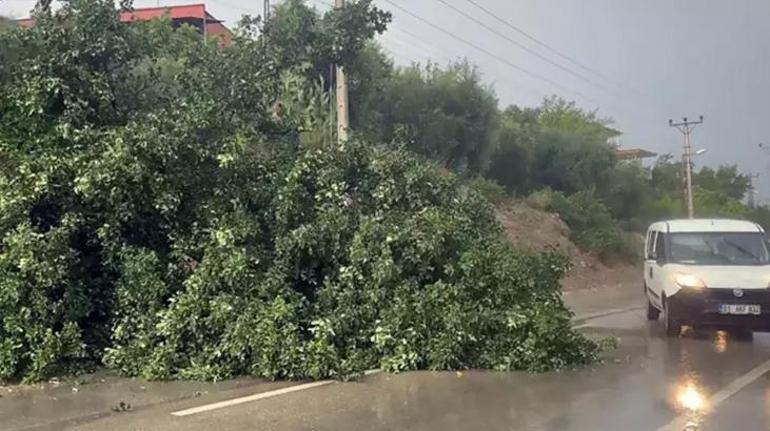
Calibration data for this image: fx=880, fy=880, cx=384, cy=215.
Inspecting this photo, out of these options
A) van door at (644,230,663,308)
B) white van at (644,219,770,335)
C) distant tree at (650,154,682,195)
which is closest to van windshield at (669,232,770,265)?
white van at (644,219,770,335)

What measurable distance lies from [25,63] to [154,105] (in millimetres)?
1940

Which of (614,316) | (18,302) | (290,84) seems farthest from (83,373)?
(614,316)

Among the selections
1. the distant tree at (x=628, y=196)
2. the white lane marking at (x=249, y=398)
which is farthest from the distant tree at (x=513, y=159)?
the white lane marking at (x=249, y=398)

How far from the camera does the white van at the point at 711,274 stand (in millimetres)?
13133

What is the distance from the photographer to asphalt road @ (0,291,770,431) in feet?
26.6

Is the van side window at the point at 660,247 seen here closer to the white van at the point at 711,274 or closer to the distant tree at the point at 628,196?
the white van at the point at 711,274

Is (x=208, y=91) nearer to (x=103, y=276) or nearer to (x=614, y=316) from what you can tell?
(x=103, y=276)

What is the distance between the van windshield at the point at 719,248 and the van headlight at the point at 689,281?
Answer: 0.61 m

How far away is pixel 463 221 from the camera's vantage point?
481 inches

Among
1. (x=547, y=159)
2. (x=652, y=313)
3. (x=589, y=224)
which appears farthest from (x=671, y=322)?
(x=547, y=159)

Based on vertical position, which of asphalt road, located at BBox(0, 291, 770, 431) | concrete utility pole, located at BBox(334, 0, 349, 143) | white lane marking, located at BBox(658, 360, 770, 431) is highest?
concrete utility pole, located at BBox(334, 0, 349, 143)

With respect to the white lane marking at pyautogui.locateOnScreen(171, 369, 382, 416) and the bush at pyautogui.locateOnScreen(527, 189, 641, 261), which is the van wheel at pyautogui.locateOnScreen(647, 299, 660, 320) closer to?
the white lane marking at pyautogui.locateOnScreen(171, 369, 382, 416)

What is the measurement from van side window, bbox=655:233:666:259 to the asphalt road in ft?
11.1

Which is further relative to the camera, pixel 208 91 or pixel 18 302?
pixel 208 91
